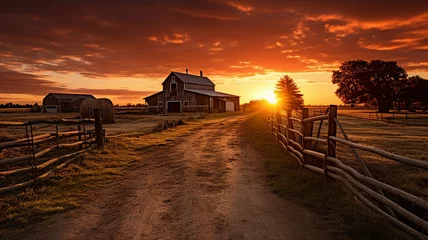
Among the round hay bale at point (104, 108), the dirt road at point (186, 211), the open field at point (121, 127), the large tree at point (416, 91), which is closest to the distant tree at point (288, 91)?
the large tree at point (416, 91)

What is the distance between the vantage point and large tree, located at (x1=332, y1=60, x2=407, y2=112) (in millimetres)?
55250

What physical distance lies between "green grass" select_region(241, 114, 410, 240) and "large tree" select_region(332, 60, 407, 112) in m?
54.7

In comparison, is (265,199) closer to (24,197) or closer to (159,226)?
(159,226)

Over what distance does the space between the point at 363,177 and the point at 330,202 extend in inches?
38.6

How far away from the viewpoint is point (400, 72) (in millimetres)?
55469

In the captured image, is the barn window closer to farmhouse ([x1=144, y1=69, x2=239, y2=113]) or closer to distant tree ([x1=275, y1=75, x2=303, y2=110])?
farmhouse ([x1=144, y1=69, x2=239, y2=113])

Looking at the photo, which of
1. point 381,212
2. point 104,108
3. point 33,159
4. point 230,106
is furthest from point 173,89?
point 381,212

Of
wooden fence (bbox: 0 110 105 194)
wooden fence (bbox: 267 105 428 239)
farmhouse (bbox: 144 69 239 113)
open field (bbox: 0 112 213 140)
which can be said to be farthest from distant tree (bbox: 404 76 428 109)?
wooden fence (bbox: 0 110 105 194)

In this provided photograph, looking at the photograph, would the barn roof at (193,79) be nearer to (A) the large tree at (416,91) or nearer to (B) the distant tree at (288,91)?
(B) the distant tree at (288,91)

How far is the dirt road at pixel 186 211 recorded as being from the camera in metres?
4.83

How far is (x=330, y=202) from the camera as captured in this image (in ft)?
19.8

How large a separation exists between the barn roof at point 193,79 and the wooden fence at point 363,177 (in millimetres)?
44534

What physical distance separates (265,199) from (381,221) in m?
2.37

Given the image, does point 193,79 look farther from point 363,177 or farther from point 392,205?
point 392,205
